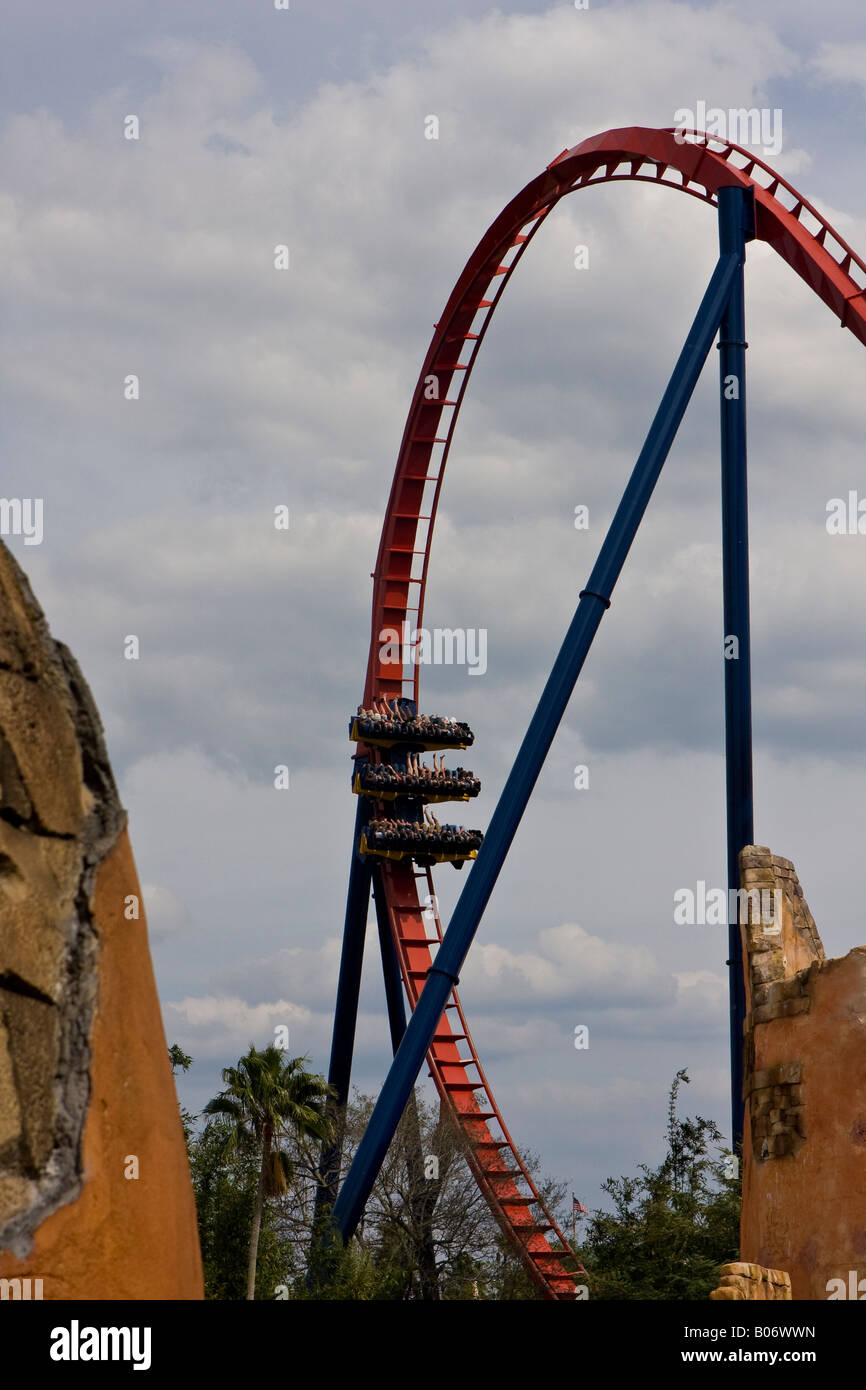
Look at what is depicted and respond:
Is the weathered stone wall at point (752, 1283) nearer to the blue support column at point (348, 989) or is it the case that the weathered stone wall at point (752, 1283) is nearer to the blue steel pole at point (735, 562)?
the blue steel pole at point (735, 562)

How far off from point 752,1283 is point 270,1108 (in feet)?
44.6

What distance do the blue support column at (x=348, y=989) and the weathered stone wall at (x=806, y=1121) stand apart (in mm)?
14555

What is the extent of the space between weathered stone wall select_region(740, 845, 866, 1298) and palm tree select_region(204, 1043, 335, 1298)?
494 inches

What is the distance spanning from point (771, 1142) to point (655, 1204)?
1349 centimetres

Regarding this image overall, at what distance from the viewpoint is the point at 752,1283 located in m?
7.22

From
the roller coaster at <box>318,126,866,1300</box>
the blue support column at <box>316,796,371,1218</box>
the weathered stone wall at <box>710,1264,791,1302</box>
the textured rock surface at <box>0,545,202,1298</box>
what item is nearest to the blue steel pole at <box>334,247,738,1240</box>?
the roller coaster at <box>318,126,866,1300</box>

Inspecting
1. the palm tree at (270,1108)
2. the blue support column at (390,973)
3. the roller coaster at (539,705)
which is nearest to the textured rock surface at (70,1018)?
the roller coaster at (539,705)

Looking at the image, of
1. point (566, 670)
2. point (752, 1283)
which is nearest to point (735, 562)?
point (566, 670)

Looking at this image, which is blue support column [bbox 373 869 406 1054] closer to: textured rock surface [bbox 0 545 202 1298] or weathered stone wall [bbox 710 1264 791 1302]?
weathered stone wall [bbox 710 1264 791 1302]

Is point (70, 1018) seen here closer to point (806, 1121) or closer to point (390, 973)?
point (806, 1121)

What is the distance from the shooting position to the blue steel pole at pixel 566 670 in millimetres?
15281

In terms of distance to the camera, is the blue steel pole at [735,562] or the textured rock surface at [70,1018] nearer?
the textured rock surface at [70,1018]

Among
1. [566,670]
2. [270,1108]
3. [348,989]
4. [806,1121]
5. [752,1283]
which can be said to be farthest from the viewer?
[348,989]
